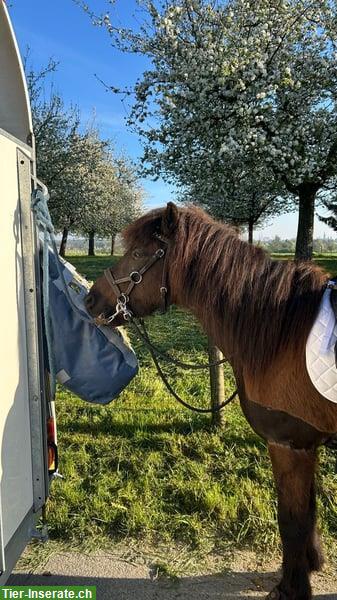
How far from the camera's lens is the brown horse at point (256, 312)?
185 cm

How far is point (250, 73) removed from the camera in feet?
27.9

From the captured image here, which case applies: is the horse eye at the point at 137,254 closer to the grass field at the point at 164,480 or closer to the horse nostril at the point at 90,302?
the horse nostril at the point at 90,302

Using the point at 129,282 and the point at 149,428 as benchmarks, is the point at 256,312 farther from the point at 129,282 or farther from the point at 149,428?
the point at 149,428

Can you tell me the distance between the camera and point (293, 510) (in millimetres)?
1980

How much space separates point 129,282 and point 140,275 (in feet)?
0.24

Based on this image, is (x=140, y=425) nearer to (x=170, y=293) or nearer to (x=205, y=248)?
(x=170, y=293)

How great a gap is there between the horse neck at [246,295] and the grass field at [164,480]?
4.17 ft

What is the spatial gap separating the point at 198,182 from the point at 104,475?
10.6 metres

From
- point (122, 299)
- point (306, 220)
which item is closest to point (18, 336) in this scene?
point (122, 299)

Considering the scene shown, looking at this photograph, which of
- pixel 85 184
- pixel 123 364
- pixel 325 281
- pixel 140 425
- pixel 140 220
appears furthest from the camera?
pixel 85 184

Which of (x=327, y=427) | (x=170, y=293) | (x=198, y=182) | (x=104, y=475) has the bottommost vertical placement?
(x=104, y=475)

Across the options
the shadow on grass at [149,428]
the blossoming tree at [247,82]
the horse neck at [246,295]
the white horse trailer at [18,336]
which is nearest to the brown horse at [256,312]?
the horse neck at [246,295]

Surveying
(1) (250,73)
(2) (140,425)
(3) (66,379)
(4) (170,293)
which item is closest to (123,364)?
(3) (66,379)

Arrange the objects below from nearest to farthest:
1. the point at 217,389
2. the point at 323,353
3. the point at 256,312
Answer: the point at 323,353
the point at 256,312
the point at 217,389
